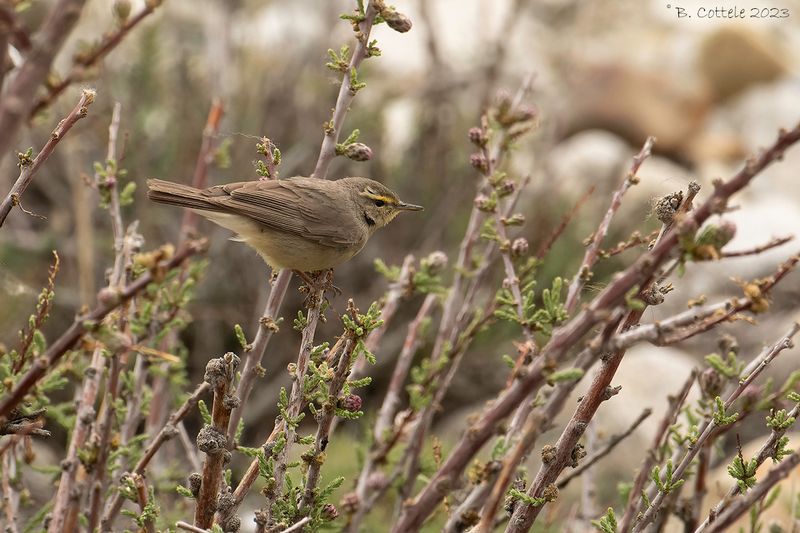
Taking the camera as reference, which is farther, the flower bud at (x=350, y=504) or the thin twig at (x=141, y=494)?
the thin twig at (x=141, y=494)

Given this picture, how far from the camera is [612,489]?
225 inches

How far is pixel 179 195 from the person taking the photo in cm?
334

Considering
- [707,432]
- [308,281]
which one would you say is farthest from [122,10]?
[308,281]

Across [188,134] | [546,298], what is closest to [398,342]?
[188,134]

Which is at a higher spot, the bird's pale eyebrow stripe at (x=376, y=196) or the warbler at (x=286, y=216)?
the bird's pale eyebrow stripe at (x=376, y=196)

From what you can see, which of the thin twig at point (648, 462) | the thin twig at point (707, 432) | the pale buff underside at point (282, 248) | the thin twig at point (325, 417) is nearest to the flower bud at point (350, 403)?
the thin twig at point (325, 417)

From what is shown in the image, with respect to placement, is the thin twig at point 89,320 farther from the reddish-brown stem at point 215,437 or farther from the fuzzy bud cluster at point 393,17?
the fuzzy bud cluster at point 393,17

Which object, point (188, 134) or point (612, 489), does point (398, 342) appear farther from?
point (188, 134)

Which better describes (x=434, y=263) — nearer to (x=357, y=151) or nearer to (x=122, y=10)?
(x=357, y=151)

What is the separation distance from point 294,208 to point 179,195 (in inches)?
20.5

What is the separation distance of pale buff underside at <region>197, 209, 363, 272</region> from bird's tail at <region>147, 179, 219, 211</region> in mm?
54

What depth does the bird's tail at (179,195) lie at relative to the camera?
3236 mm

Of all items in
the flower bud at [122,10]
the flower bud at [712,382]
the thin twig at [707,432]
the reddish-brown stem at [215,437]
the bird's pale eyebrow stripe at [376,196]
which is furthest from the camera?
the bird's pale eyebrow stripe at [376,196]

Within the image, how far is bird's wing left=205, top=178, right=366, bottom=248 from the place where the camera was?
141 inches
